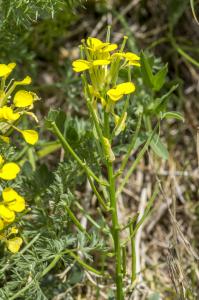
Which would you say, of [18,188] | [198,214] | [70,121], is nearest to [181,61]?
[198,214]

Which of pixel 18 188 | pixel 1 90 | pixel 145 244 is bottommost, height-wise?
Answer: pixel 145 244

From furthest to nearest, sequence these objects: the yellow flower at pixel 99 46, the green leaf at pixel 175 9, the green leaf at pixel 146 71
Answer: the green leaf at pixel 175 9 → the green leaf at pixel 146 71 → the yellow flower at pixel 99 46

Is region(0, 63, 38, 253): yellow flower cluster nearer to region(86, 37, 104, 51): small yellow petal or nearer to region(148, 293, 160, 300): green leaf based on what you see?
region(86, 37, 104, 51): small yellow petal

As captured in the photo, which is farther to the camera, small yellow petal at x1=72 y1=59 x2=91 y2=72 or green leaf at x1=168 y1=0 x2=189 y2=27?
green leaf at x1=168 y1=0 x2=189 y2=27

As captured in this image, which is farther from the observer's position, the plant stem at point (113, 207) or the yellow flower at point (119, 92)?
the plant stem at point (113, 207)

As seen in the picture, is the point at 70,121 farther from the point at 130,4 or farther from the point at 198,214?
the point at 130,4

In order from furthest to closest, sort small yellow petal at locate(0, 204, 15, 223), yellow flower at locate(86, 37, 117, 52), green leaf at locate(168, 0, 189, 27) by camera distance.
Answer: green leaf at locate(168, 0, 189, 27) → yellow flower at locate(86, 37, 117, 52) → small yellow petal at locate(0, 204, 15, 223)

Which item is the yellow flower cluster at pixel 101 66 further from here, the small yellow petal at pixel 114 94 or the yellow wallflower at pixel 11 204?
the yellow wallflower at pixel 11 204

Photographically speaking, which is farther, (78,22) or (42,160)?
(78,22)

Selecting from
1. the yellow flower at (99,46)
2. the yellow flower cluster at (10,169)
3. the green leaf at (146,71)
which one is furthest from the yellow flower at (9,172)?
the green leaf at (146,71)

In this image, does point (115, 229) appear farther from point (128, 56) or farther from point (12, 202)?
point (128, 56)

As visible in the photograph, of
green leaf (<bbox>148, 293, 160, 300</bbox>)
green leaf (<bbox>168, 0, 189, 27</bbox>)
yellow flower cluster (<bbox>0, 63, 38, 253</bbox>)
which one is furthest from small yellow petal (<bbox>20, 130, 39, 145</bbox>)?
green leaf (<bbox>168, 0, 189, 27</bbox>)
